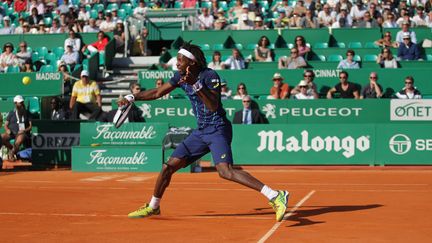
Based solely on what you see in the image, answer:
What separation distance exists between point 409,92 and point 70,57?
10030 mm

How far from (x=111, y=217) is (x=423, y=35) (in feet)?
50.3

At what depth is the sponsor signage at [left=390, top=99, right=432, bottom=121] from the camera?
64.1 ft

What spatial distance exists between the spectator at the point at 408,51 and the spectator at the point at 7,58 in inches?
439

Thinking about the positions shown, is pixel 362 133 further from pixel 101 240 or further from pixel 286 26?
pixel 101 240

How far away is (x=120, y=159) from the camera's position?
18.2 metres

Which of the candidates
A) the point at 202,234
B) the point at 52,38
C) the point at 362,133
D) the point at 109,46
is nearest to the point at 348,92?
the point at 362,133

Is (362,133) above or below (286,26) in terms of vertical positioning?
below

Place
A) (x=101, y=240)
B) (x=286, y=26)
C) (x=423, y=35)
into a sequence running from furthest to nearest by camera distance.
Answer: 1. (x=286, y=26)
2. (x=423, y=35)
3. (x=101, y=240)

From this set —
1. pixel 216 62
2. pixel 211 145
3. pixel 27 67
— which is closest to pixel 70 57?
pixel 27 67

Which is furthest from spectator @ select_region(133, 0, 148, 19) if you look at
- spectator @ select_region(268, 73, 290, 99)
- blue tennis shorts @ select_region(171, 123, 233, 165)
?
blue tennis shorts @ select_region(171, 123, 233, 165)

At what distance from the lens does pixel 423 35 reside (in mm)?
23016

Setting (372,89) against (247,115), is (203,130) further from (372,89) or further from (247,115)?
(372,89)

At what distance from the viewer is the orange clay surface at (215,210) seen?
330 inches

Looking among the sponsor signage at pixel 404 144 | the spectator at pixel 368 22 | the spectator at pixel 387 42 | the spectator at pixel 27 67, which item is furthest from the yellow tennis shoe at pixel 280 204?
the spectator at pixel 27 67
